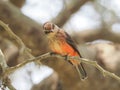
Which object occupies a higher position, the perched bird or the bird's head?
the bird's head

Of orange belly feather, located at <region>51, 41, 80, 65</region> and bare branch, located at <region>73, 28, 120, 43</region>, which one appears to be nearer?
orange belly feather, located at <region>51, 41, 80, 65</region>

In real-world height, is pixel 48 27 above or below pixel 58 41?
above

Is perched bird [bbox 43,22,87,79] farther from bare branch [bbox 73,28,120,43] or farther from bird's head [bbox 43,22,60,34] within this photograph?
bare branch [bbox 73,28,120,43]

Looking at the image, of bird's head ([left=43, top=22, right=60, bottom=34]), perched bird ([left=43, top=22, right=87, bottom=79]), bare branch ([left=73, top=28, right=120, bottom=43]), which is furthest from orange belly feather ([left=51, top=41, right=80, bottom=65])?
bare branch ([left=73, top=28, right=120, bottom=43])

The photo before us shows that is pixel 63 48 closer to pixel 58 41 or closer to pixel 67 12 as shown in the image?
pixel 58 41

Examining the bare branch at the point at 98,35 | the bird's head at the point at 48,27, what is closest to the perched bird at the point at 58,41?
the bird's head at the point at 48,27

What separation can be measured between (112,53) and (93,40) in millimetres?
406

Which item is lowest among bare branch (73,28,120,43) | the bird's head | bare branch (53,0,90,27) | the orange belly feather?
bare branch (73,28,120,43)

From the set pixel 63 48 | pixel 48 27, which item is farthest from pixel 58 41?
pixel 48 27

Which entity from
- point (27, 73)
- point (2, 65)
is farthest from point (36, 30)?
point (2, 65)

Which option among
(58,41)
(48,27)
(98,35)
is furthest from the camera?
(98,35)

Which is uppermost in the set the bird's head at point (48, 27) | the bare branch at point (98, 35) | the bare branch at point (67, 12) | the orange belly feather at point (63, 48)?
the bird's head at point (48, 27)

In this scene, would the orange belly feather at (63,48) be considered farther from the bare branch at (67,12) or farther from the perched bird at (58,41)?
the bare branch at (67,12)

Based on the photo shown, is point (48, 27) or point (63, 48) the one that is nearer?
point (48, 27)
